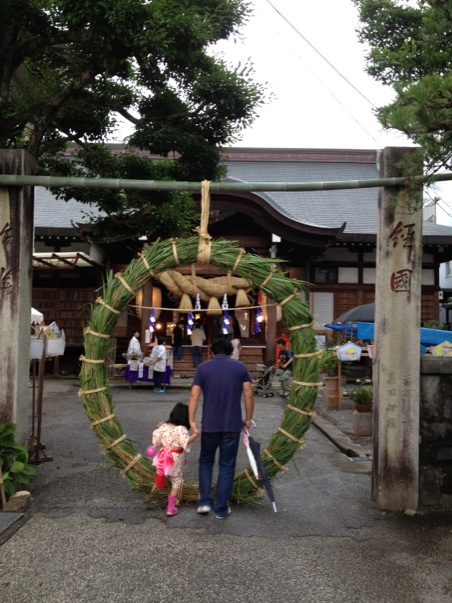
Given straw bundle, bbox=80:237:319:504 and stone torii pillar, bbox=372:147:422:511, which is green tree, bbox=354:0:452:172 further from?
straw bundle, bbox=80:237:319:504

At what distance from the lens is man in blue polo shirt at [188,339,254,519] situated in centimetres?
533

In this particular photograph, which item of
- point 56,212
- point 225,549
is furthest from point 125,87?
point 56,212

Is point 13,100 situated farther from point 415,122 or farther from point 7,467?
point 415,122

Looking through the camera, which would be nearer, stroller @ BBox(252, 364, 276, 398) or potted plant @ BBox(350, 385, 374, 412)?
potted plant @ BBox(350, 385, 374, 412)

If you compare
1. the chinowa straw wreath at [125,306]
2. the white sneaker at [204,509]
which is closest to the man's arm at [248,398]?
the chinowa straw wreath at [125,306]

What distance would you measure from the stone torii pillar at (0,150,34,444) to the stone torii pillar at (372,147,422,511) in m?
3.94

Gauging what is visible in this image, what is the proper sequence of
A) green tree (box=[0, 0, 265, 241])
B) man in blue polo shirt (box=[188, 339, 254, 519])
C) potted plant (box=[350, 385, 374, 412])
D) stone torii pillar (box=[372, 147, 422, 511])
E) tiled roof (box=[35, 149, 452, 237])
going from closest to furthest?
1. man in blue polo shirt (box=[188, 339, 254, 519])
2. stone torii pillar (box=[372, 147, 422, 511])
3. green tree (box=[0, 0, 265, 241])
4. potted plant (box=[350, 385, 374, 412])
5. tiled roof (box=[35, 149, 452, 237])

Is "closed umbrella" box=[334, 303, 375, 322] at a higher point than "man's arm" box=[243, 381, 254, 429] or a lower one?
higher

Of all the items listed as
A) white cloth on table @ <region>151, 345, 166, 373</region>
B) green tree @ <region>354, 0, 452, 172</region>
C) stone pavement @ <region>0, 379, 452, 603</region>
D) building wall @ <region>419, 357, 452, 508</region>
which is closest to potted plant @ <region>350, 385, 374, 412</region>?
stone pavement @ <region>0, 379, 452, 603</region>

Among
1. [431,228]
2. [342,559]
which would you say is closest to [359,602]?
[342,559]

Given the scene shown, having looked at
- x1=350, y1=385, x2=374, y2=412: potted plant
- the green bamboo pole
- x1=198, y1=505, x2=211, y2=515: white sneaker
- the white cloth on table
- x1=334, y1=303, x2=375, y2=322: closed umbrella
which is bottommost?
x1=198, y1=505, x2=211, y2=515: white sneaker

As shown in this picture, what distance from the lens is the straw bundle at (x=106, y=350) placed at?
5691 mm

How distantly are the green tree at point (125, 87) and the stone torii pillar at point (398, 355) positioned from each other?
14.6 feet

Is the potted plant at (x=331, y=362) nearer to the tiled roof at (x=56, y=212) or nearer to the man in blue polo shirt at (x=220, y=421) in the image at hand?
the man in blue polo shirt at (x=220, y=421)
